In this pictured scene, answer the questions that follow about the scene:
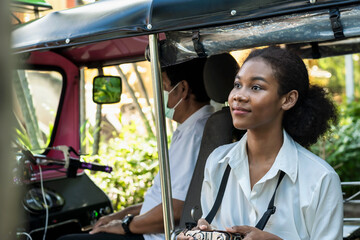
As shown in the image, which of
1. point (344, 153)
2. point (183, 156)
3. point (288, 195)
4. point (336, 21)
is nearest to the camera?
point (336, 21)

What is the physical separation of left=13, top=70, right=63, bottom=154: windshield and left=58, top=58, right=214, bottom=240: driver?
113cm

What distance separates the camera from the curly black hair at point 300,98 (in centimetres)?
254

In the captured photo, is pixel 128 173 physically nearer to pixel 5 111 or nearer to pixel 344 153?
pixel 344 153

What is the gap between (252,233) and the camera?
2207 millimetres

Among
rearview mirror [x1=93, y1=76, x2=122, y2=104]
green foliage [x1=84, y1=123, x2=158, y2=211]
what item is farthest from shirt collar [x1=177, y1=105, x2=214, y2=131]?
green foliage [x1=84, y1=123, x2=158, y2=211]

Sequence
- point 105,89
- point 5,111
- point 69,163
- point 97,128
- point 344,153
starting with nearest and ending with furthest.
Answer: point 5,111
point 69,163
point 105,89
point 97,128
point 344,153

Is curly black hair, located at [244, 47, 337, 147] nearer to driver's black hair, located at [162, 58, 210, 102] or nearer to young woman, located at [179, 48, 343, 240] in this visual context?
young woman, located at [179, 48, 343, 240]

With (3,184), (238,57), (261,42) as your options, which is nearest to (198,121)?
(238,57)

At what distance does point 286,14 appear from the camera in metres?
2.08

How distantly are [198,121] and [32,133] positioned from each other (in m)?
1.76

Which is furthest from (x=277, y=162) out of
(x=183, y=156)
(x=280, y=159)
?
(x=183, y=156)

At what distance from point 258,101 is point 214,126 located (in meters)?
0.66

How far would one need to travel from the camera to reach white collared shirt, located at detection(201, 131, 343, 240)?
7.34 feet

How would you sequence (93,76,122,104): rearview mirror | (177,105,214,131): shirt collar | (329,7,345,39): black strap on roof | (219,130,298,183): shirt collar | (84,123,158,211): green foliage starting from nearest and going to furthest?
(329,7,345,39): black strap on roof
(219,130,298,183): shirt collar
(177,105,214,131): shirt collar
(93,76,122,104): rearview mirror
(84,123,158,211): green foliage
